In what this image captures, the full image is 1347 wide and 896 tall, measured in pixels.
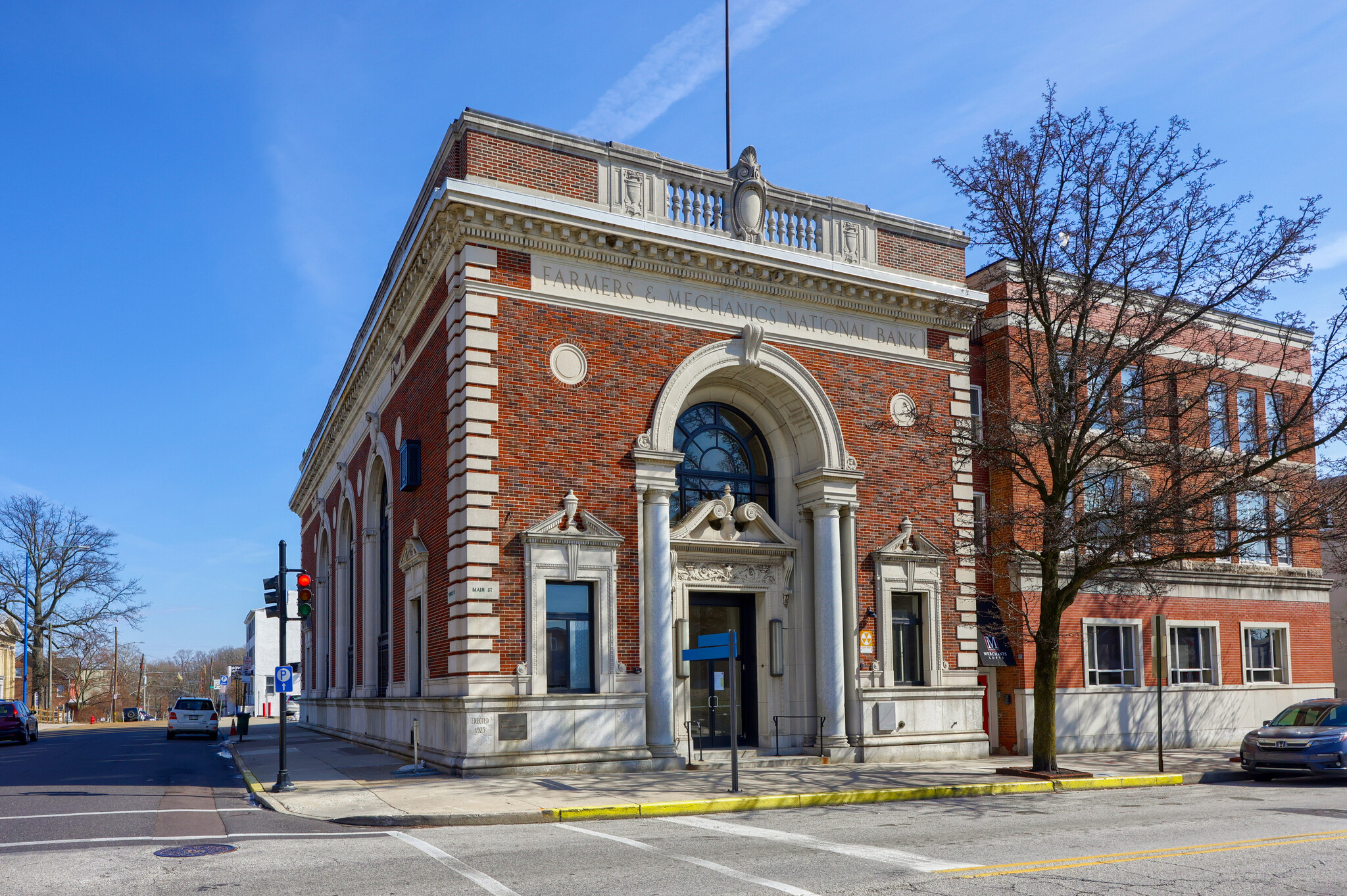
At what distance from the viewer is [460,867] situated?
33.2 ft

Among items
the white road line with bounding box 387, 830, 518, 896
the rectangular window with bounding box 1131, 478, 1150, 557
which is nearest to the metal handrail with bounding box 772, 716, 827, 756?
the rectangular window with bounding box 1131, 478, 1150, 557

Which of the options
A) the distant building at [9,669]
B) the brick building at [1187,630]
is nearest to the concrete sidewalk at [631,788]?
the brick building at [1187,630]

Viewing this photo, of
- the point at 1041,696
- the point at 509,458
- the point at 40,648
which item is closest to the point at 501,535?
the point at 509,458

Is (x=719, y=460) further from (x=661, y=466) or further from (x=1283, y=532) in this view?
(x=1283, y=532)

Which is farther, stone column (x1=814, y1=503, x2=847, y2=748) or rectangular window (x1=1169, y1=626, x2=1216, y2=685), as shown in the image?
rectangular window (x1=1169, y1=626, x2=1216, y2=685)

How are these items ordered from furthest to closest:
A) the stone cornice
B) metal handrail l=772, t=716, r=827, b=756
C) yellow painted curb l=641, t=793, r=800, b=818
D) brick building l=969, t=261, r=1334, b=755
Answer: brick building l=969, t=261, r=1334, b=755
metal handrail l=772, t=716, r=827, b=756
the stone cornice
yellow painted curb l=641, t=793, r=800, b=818

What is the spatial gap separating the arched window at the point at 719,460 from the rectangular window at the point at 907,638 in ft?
10.8

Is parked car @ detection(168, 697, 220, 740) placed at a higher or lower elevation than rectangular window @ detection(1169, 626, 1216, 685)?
lower

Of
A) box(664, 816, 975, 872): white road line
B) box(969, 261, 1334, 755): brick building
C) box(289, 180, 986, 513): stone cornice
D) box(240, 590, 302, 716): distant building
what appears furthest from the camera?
box(240, 590, 302, 716): distant building

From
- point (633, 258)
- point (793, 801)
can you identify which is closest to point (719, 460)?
point (633, 258)

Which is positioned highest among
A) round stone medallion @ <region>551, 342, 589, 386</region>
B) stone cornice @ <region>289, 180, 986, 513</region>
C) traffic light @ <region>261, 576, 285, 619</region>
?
stone cornice @ <region>289, 180, 986, 513</region>

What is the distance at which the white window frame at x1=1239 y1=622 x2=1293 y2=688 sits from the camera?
2944cm

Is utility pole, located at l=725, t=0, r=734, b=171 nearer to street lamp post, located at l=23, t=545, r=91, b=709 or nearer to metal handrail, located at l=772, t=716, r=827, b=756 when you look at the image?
metal handrail, located at l=772, t=716, r=827, b=756

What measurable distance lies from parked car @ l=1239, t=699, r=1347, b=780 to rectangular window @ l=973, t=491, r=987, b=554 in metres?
5.98
